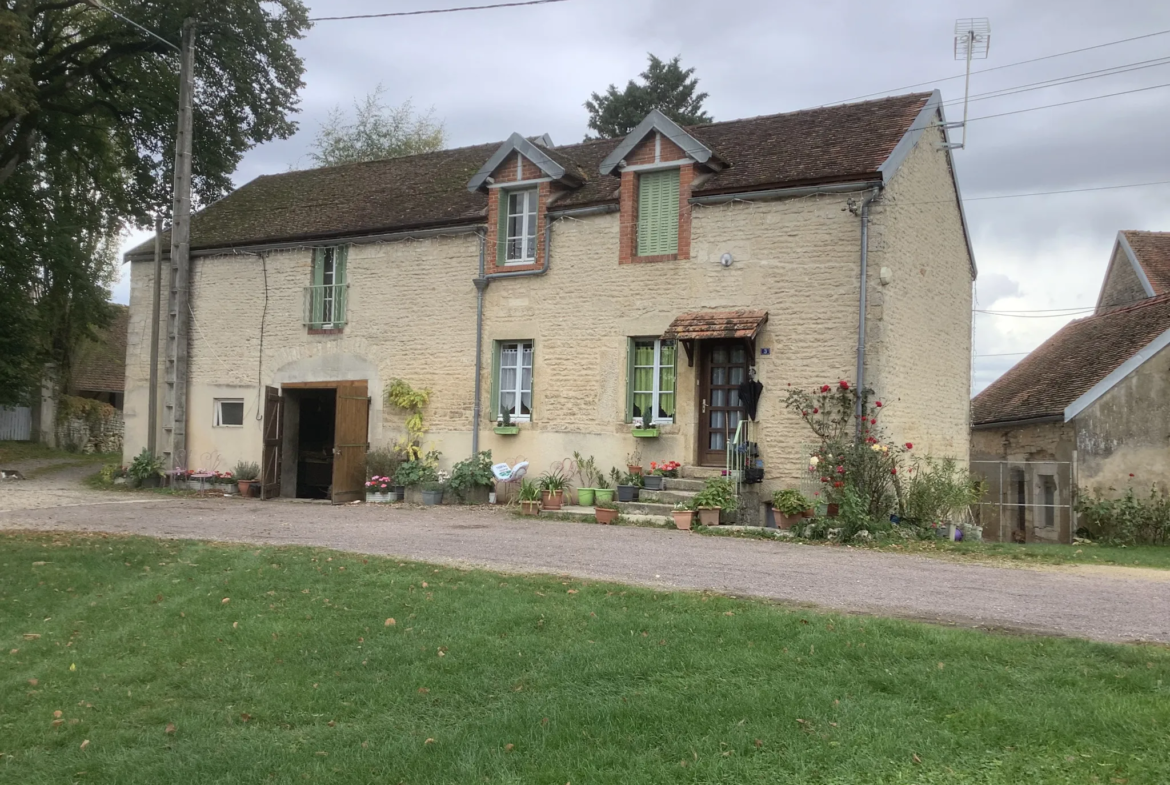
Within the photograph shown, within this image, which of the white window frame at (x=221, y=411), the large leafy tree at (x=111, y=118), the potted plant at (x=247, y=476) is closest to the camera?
the potted plant at (x=247, y=476)

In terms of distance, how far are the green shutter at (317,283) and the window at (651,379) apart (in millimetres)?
7263

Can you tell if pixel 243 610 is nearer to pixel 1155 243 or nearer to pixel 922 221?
pixel 922 221

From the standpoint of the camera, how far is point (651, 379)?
1616cm

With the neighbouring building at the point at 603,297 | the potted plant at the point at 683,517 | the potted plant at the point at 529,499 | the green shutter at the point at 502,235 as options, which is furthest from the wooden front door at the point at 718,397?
the green shutter at the point at 502,235

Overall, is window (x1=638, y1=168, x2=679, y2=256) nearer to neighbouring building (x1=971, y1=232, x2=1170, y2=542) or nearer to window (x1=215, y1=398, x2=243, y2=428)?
neighbouring building (x1=971, y1=232, x2=1170, y2=542)

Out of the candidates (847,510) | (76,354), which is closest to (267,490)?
(847,510)

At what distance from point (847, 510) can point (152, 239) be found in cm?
1769

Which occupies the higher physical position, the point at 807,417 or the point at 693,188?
the point at 693,188

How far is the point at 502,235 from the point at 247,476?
24.5 feet

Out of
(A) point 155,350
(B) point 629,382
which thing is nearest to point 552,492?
(B) point 629,382

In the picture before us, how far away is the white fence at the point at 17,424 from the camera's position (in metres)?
33.6

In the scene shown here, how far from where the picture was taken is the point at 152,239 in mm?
22219

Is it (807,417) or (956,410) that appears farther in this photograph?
(956,410)

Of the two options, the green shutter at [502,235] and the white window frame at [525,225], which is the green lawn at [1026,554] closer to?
the white window frame at [525,225]
